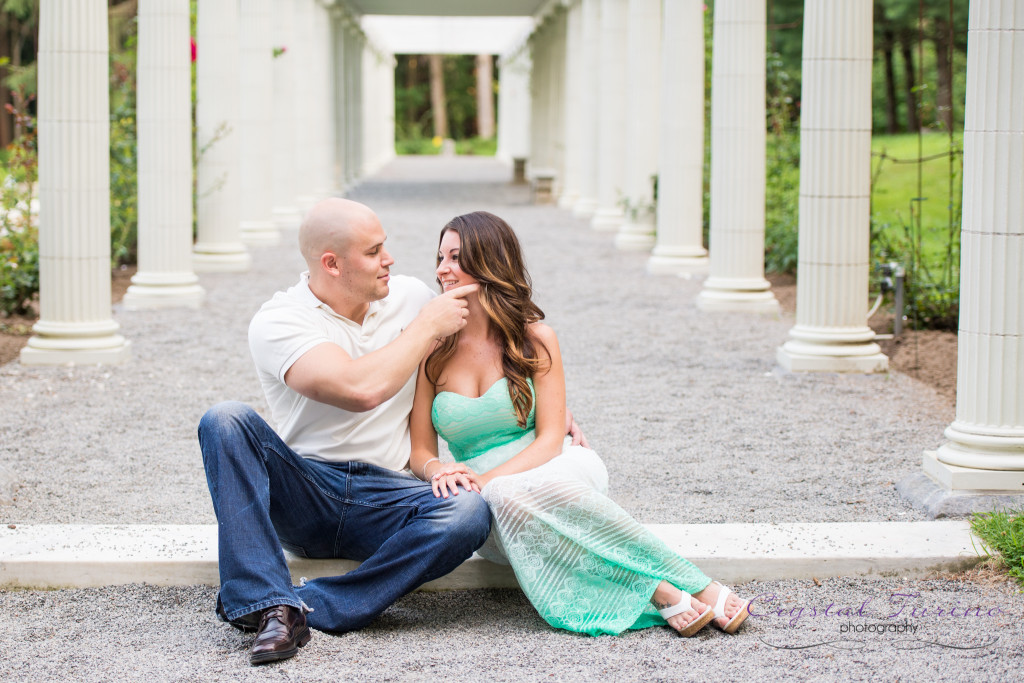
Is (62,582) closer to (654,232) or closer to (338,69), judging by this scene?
(654,232)

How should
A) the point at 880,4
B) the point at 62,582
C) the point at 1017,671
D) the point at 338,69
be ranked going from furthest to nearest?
the point at 880,4, the point at 338,69, the point at 62,582, the point at 1017,671

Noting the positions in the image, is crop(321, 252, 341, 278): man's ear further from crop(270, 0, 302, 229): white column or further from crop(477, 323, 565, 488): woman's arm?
crop(270, 0, 302, 229): white column

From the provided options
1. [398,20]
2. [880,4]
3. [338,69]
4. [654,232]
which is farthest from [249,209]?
[398,20]

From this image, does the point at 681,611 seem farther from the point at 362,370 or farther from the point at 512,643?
the point at 362,370

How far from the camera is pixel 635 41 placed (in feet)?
58.4

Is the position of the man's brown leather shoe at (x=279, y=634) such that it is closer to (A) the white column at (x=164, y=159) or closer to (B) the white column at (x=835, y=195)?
(B) the white column at (x=835, y=195)

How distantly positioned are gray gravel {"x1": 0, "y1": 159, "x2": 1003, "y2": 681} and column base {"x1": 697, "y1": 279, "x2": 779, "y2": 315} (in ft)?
0.69

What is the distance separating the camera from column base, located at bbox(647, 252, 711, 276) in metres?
15.7

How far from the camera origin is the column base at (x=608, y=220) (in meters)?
21.4

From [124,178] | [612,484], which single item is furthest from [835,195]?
[124,178]

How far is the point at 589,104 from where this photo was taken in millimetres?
22875

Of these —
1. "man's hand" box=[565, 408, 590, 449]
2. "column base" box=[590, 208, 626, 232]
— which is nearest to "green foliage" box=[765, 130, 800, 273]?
"column base" box=[590, 208, 626, 232]

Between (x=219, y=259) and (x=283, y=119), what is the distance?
20.6 ft

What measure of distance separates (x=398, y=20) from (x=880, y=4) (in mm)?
18319
